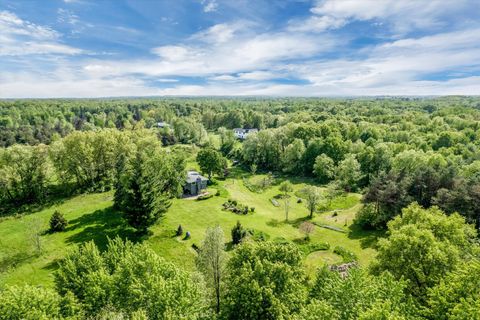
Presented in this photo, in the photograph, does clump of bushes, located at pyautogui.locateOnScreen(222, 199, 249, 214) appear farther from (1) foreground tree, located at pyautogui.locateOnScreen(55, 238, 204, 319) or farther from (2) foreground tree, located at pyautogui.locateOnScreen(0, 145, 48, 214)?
(2) foreground tree, located at pyautogui.locateOnScreen(0, 145, 48, 214)

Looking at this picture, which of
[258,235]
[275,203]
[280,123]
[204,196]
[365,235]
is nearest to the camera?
[258,235]

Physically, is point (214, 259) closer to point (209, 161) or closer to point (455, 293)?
point (455, 293)

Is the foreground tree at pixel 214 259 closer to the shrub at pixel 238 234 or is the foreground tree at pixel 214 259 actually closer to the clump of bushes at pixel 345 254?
the shrub at pixel 238 234

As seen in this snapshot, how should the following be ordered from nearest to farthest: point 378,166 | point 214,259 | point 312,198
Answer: point 214,259 < point 312,198 < point 378,166

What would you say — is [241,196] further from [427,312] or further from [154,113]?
[154,113]

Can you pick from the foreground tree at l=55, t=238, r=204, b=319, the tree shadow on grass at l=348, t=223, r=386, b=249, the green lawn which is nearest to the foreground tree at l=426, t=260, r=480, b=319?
the foreground tree at l=55, t=238, r=204, b=319

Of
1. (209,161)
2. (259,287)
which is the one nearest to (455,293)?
(259,287)

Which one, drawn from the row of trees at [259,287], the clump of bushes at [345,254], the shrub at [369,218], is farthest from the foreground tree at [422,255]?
the shrub at [369,218]
